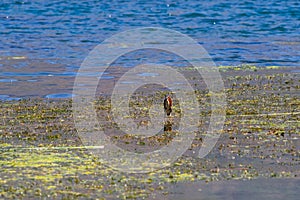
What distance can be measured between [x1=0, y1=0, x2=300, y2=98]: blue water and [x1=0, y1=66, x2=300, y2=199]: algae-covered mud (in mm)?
5454

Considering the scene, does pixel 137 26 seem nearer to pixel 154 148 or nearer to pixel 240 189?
pixel 154 148

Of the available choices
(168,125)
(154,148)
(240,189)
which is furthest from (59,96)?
(240,189)

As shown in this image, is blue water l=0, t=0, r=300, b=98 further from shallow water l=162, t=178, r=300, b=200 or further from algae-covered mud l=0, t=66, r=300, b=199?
shallow water l=162, t=178, r=300, b=200

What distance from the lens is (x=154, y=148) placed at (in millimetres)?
9109

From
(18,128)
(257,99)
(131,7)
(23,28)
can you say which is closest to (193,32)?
(23,28)

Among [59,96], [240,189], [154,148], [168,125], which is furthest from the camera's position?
[59,96]

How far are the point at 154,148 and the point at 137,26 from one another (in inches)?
849

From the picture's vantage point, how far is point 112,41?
24688mm

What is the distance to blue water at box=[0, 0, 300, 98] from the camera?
64.1ft

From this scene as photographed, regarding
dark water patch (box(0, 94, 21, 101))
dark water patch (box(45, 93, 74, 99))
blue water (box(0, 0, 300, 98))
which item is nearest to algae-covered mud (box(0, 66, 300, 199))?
dark water patch (box(0, 94, 21, 101))

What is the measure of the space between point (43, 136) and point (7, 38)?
1650 cm

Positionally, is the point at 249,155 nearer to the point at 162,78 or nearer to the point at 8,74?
the point at 162,78

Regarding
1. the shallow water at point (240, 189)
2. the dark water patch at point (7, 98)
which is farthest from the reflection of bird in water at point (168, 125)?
the dark water patch at point (7, 98)

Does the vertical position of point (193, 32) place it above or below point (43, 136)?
below
